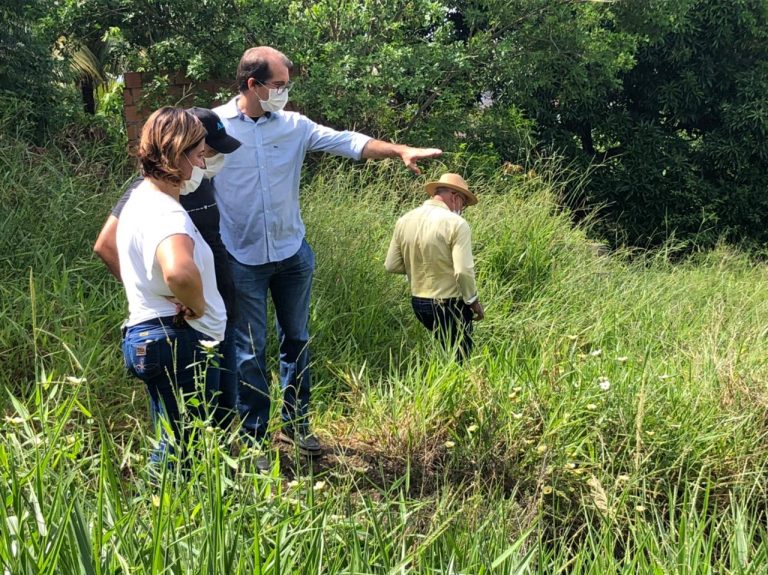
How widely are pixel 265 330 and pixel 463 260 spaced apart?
1396 millimetres

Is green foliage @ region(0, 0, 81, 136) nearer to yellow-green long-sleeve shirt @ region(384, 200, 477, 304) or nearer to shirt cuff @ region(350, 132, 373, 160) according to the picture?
yellow-green long-sleeve shirt @ region(384, 200, 477, 304)

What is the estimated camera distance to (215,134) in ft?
11.2

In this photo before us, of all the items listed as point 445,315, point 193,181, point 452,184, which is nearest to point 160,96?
point 452,184

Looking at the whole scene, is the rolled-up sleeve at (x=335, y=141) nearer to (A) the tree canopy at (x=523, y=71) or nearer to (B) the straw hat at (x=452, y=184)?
(B) the straw hat at (x=452, y=184)

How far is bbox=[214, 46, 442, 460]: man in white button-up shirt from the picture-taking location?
3.78 m

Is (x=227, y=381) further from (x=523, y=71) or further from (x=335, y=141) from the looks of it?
(x=523, y=71)

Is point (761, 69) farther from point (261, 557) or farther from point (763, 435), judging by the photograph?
point (261, 557)

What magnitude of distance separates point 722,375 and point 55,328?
343 cm

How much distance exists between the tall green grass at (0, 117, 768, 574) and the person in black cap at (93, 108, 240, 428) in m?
0.37

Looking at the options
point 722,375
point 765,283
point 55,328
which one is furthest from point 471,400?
point 765,283

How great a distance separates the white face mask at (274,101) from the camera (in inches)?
149

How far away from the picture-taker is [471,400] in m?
3.89

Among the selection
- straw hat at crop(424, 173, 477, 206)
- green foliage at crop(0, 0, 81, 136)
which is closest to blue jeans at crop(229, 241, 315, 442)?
straw hat at crop(424, 173, 477, 206)

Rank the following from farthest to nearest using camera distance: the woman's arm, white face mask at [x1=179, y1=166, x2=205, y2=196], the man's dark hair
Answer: the man's dark hair < white face mask at [x1=179, y1=166, x2=205, y2=196] < the woman's arm
